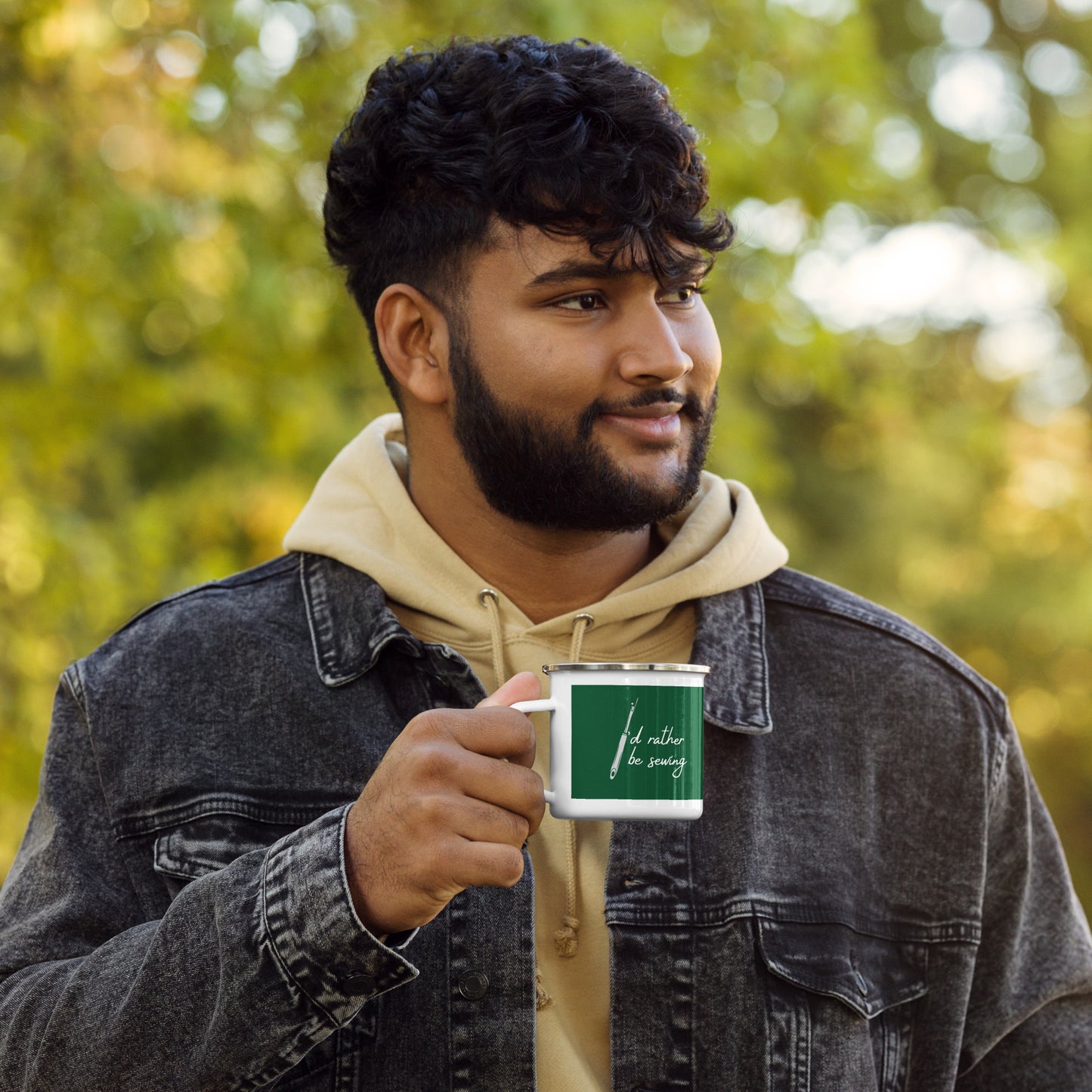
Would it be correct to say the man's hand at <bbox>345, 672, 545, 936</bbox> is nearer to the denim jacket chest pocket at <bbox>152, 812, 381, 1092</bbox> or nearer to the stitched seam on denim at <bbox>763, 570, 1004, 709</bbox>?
the denim jacket chest pocket at <bbox>152, 812, 381, 1092</bbox>

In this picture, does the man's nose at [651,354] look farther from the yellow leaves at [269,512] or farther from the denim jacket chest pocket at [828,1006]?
the yellow leaves at [269,512]

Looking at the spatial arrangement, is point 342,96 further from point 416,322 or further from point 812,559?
point 812,559

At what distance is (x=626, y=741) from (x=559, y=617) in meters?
0.67

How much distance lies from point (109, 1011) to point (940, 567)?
10.8 m

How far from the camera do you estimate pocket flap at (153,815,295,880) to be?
2.11 m

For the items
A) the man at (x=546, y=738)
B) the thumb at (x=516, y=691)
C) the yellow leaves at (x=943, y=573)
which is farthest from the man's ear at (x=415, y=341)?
the yellow leaves at (x=943, y=573)

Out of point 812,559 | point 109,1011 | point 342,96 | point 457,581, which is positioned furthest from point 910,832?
point 812,559

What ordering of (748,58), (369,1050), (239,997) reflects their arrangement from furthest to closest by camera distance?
(748,58) < (369,1050) < (239,997)

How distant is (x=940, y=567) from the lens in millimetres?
11992

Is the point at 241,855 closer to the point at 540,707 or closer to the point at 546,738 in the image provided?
the point at 546,738

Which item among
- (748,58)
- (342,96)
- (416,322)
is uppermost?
(748,58)

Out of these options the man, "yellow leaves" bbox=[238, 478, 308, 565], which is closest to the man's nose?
the man

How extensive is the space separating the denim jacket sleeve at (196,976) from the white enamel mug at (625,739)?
0.32 metres

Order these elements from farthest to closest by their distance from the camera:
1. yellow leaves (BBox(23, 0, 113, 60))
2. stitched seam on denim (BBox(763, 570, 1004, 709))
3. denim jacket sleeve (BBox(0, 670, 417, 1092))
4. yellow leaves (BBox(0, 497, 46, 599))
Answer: yellow leaves (BBox(0, 497, 46, 599)) → yellow leaves (BBox(23, 0, 113, 60)) → stitched seam on denim (BBox(763, 570, 1004, 709)) → denim jacket sleeve (BBox(0, 670, 417, 1092))
